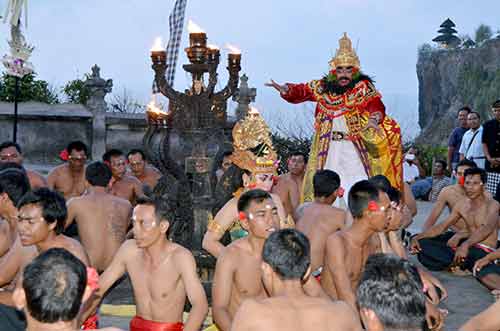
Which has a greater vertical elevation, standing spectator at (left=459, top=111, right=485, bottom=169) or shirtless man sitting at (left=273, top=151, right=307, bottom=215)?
standing spectator at (left=459, top=111, right=485, bottom=169)

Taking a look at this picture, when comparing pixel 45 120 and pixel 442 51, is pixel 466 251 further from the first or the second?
pixel 442 51

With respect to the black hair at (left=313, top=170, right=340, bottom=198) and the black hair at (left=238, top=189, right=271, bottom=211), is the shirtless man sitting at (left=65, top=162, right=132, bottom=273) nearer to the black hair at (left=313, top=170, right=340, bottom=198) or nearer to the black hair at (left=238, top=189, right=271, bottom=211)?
the black hair at (left=313, top=170, right=340, bottom=198)

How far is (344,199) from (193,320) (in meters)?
4.01

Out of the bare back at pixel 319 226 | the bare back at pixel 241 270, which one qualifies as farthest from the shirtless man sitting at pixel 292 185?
the bare back at pixel 241 270

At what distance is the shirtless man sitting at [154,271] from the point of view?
4457mm

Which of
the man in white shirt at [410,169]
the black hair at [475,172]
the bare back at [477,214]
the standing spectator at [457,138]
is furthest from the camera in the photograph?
the man in white shirt at [410,169]

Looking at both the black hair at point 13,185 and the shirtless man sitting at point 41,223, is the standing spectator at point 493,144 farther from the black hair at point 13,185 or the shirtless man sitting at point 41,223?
the shirtless man sitting at point 41,223

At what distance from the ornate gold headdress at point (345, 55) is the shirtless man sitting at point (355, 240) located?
133 inches

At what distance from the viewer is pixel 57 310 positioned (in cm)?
270

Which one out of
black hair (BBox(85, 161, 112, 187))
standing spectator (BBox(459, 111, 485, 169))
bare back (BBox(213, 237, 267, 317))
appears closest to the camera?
bare back (BBox(213, 237, 267, 317))

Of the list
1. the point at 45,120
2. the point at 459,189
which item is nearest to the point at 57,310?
the point at 459,189

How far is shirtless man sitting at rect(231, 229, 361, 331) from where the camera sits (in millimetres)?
3246

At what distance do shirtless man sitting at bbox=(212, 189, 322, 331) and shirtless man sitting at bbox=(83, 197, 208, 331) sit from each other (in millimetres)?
157

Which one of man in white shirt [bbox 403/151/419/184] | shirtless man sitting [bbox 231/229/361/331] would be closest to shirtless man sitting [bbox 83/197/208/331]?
shirtless man sitting [bbox 231/229/361/331]
